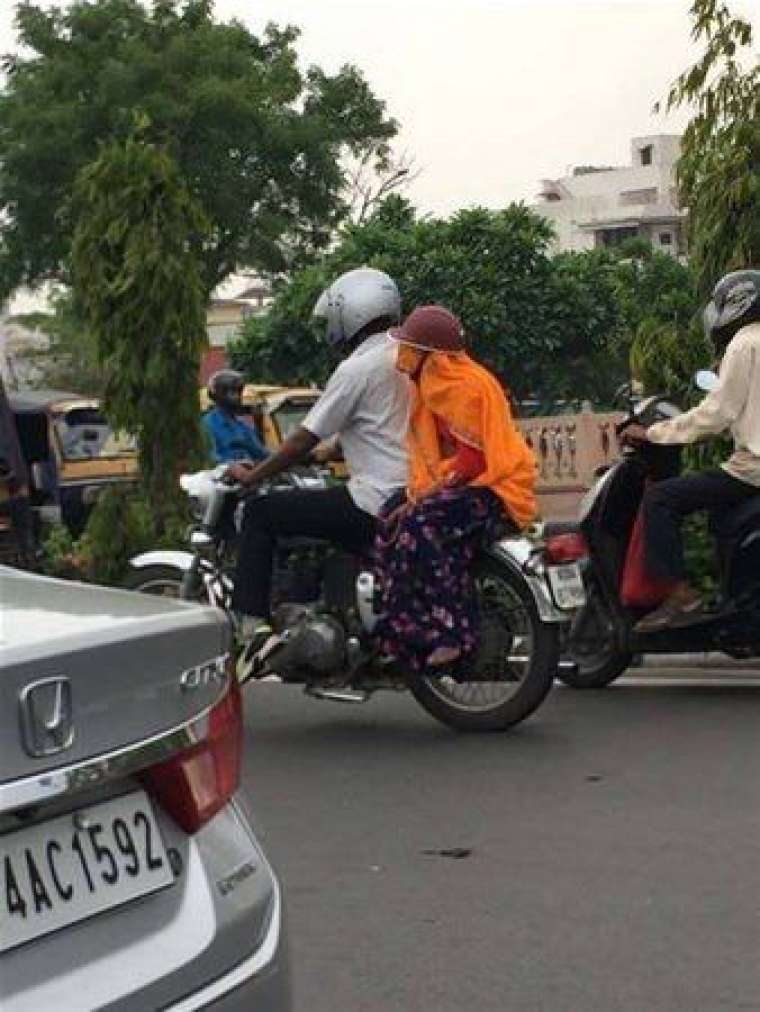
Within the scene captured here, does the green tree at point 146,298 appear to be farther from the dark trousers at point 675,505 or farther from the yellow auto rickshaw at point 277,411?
the yellow auto rickshaw at point 277,411

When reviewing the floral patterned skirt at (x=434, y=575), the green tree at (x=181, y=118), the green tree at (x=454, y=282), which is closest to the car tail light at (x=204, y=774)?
the floral patterned skirt at (x=434, y=575)

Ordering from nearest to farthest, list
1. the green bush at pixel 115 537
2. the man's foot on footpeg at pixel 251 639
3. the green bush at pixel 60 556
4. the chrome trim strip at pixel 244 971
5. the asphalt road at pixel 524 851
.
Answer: the chrome trim strip at pixel 244 971, the asphalt road at pixel 524 851, the man's foot on footpeg at pixel 251 639, the green bush at pixel 115 537, the green bush at pixel 60 556

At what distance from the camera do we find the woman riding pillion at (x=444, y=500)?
6.28 meters

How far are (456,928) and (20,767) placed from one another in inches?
89.3

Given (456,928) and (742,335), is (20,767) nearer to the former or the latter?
(456,928)

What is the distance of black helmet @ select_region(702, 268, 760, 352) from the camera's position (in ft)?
22.8

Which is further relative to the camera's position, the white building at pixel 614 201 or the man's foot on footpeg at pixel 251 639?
the white building at pixel 614 201

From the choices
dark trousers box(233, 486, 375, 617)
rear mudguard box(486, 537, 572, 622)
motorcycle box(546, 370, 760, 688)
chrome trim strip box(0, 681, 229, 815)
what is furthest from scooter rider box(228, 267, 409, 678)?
chrome trim strip box(0, 681, 229, 815)

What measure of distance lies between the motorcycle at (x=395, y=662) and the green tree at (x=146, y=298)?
370 cm

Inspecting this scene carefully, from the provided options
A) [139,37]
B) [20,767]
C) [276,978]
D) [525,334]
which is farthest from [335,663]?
[139,37]

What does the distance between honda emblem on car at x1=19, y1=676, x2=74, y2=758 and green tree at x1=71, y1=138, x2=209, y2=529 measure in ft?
26.2

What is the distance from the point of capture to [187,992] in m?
A: 2.46

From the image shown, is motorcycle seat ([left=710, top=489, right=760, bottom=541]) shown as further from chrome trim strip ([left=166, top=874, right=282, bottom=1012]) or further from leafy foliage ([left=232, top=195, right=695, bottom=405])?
leafy foliage ([left=232, top=195, right=695, bottom=405])

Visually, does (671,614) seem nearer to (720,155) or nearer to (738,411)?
(738,411)
